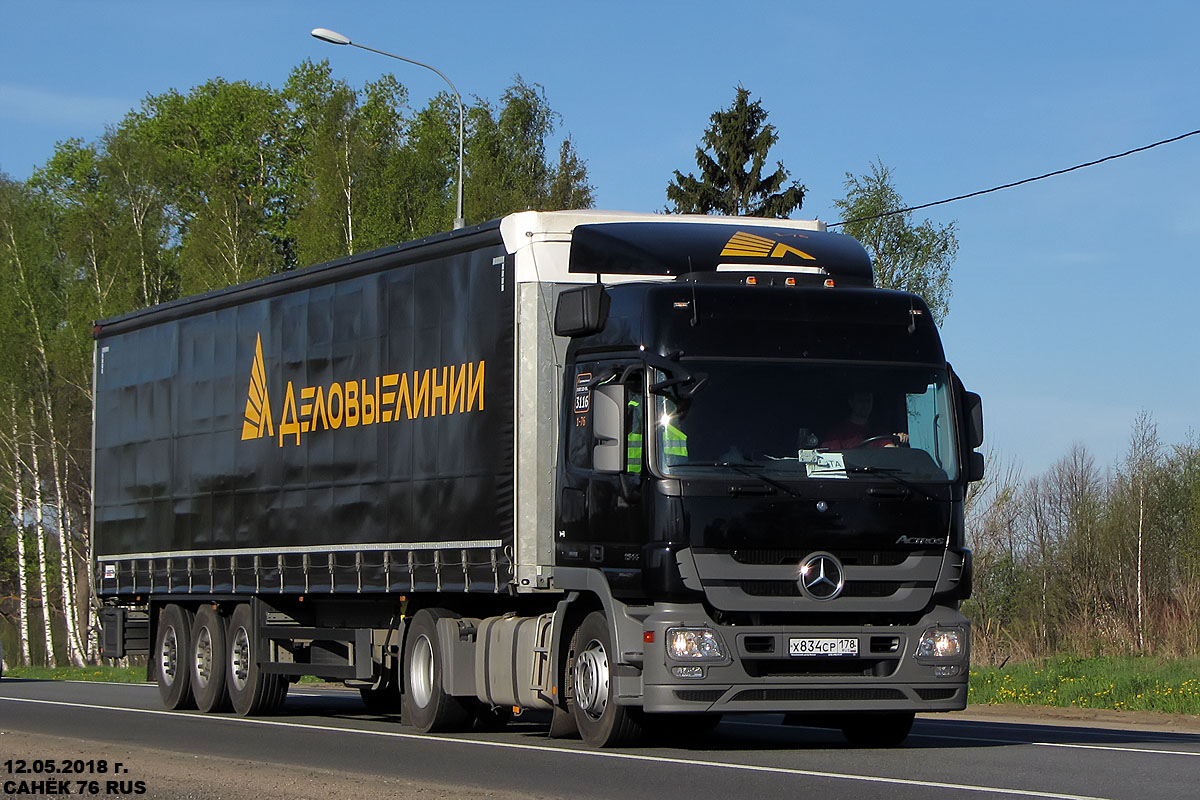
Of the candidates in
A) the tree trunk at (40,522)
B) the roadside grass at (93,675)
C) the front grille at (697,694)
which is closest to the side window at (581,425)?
the front grille at (697,694)

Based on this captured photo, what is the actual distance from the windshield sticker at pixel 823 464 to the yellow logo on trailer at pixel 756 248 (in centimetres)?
189

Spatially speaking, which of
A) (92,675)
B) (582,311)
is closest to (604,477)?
(582,311)

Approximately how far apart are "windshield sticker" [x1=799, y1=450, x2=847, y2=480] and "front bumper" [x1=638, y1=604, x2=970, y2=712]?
3.51 ft

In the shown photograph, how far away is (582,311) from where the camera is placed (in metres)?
13.8

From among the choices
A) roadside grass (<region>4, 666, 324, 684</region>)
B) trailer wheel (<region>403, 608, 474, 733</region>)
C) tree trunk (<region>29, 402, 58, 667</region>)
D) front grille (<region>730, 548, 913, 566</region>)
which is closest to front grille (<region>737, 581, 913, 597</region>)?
front grille (<region>730, 548, 913, 566</region>)

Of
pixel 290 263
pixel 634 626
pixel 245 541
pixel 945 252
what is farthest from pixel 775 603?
pixel 290 263

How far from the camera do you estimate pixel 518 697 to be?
48.9ft

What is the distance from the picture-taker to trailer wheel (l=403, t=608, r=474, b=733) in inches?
632

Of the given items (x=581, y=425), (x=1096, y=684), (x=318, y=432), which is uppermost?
(x=318, y=432)

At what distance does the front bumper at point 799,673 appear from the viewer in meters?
12.8

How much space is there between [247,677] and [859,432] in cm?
878

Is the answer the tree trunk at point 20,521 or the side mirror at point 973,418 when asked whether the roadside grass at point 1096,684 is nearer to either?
the side mirror at point 973,418

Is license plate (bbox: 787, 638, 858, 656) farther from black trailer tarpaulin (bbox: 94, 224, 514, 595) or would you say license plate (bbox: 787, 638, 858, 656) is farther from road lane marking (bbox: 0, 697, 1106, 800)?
black trailer tarpaulin (bbox: 94, 224, 514, 595)

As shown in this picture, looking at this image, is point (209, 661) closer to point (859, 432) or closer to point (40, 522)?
point (859, 432)
